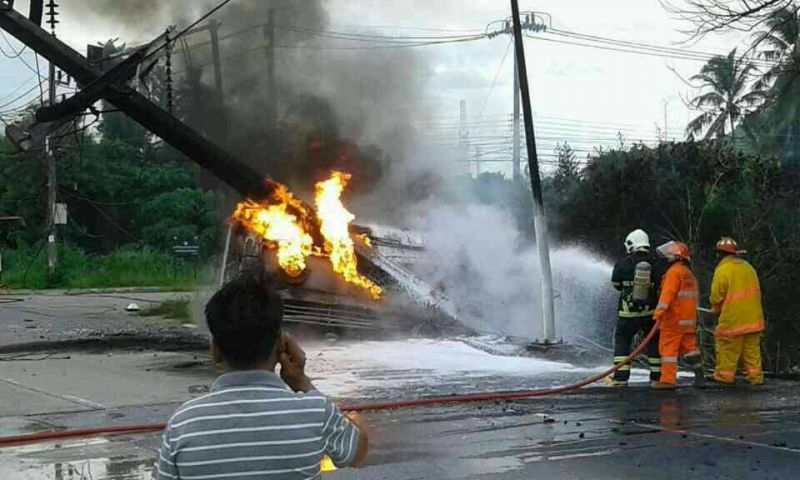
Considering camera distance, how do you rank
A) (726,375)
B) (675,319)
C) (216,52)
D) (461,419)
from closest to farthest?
(461,419), (675,319), (726,375), (216,52)

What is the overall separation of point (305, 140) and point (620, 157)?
9102 millimetres

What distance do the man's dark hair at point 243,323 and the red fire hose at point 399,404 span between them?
419cm

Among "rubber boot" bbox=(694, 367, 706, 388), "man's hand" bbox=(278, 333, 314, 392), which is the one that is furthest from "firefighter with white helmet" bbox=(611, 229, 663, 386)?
"man's hand" bbox=(278, 333, 314, 392)

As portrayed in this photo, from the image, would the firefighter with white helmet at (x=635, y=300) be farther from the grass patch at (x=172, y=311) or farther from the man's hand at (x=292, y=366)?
the grass patch at (x=172, y=311)

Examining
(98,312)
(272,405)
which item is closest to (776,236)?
(98,312)

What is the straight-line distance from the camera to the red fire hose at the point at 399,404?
7.10 metres

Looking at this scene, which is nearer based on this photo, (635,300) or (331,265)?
(635,300)

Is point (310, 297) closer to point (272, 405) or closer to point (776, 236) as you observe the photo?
point (776, 236)

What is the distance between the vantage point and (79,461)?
6430 millimetres

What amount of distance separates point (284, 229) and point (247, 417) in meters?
12.3

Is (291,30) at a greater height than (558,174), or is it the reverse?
(291,30)

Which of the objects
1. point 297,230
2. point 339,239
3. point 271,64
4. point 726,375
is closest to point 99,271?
point 271,64

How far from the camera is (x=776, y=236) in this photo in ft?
64.8

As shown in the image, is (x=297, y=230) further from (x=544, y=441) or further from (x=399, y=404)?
(x=544, y=441)
